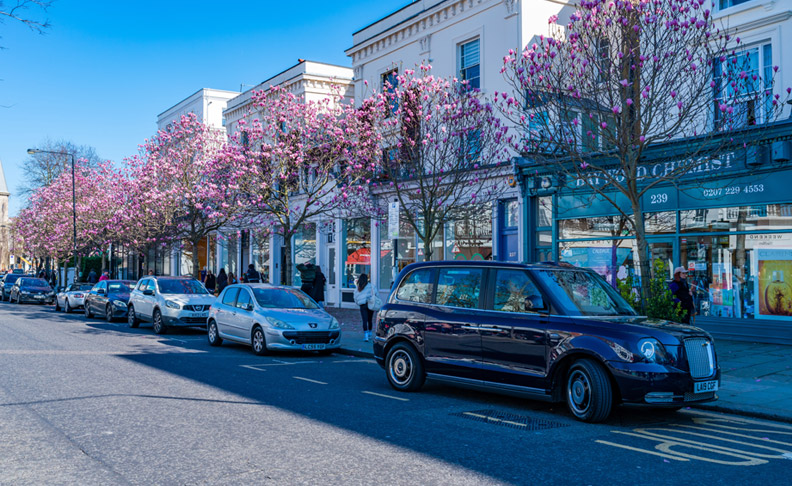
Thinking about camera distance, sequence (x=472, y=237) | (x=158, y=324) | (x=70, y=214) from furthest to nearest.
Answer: (x=70, y=214), (x=472, y=237), (x=158, y=324)

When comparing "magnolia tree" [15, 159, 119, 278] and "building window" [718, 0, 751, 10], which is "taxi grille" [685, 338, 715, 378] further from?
"magnolia tree" [15, 159, 119, 278]

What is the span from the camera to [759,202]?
15539mm

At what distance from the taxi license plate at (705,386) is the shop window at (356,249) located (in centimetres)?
2024

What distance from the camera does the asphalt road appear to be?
5418mm

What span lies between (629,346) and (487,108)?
35.1ft

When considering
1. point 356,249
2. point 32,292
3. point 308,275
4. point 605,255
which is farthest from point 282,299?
point 32,292

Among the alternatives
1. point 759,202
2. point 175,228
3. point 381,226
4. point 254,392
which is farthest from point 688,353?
point 175,228

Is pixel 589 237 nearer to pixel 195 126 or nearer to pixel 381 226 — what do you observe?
pixel 381 226

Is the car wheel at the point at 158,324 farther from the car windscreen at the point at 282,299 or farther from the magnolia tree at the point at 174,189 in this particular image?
the magnolia tree at the point at 174,189

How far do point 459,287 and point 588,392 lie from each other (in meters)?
2.33

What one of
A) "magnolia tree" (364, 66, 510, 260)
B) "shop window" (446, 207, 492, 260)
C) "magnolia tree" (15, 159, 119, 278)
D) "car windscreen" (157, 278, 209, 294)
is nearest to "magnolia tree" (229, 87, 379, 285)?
"magnolia tree" (364, 66, 510, 260)

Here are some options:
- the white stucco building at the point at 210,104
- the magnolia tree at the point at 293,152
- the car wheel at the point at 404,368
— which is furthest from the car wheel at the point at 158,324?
the white stucco building at the point at 210,104

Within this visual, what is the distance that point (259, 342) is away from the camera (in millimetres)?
14180

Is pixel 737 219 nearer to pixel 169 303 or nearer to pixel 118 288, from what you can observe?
pixel 169 303
